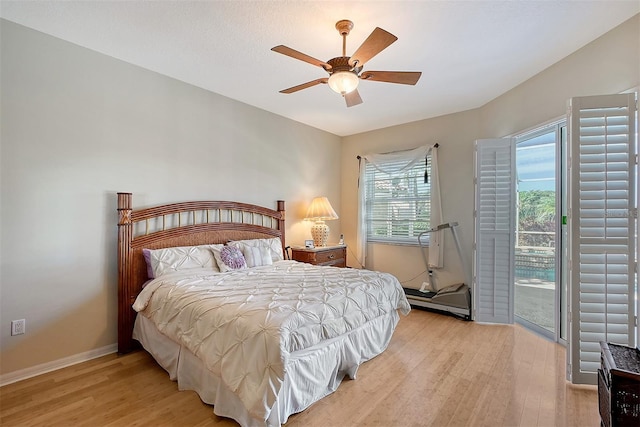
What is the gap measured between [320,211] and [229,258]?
177 centimetres

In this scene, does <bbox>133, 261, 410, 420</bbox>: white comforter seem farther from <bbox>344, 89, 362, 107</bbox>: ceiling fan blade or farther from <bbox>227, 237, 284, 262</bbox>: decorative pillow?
<bbox>344, 89, 362, 107</bbox>: ceiling fan blade

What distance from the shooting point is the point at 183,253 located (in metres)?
3.02

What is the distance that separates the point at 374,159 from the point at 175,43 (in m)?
3.32

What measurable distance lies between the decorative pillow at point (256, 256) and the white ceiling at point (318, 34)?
183 centimetres

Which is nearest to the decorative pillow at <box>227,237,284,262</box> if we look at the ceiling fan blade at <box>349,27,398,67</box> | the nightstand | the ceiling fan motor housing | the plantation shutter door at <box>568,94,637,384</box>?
the nightstand

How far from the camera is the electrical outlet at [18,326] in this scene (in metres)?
2.33

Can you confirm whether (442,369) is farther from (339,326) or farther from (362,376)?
(339,326)

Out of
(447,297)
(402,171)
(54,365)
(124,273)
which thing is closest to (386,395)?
(447,297)

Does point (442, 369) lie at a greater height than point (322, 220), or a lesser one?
lesser

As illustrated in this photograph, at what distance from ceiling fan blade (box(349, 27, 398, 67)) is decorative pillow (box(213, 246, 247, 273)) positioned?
7.10 ft

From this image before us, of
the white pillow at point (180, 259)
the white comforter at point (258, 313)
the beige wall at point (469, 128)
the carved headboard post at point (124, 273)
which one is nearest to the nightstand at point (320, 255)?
the beige wall at point (469, 128)

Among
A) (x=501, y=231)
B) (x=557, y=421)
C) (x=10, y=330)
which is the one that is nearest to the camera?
(x=557, y=421)

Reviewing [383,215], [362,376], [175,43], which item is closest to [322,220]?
[383,215]

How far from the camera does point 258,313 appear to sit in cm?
183
